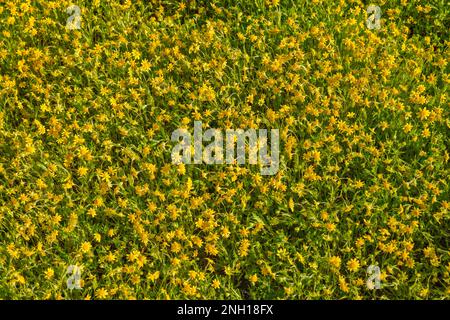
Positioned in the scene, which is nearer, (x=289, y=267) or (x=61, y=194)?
(x=289, y=267)

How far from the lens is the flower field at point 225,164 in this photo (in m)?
3.87

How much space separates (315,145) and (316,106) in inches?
15.8

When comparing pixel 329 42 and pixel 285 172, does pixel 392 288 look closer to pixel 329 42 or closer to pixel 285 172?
pixel 285 172

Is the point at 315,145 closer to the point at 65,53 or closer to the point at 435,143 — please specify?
the point at 435,143

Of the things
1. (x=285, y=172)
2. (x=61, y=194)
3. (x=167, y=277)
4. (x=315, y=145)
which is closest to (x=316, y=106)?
(x=315, y=145)

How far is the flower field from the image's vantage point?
387 centimetres

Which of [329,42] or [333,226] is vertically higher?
[329,42]

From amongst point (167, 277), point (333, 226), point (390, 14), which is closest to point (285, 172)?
point (333, 226)

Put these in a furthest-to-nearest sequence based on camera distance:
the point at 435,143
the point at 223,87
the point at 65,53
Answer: the point at 65,53 → the point at 223,87 → the point at 435,143

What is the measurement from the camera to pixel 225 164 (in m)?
4.27

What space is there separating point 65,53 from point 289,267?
2.89 metres

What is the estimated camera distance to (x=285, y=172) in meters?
4.18
